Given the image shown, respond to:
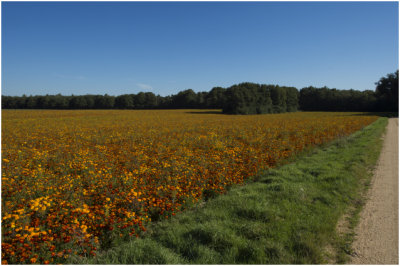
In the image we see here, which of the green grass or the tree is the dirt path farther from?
the tree

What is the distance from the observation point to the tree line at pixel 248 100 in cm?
6919

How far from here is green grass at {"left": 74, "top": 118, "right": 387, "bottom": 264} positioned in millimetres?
3451

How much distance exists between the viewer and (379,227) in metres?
4.31

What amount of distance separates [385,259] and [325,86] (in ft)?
383

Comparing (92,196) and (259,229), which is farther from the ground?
(92,196)

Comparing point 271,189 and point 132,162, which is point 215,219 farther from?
point 132,162

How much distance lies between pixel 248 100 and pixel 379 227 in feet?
224

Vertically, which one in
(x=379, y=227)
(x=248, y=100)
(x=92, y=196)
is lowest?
(x=379, y=227)

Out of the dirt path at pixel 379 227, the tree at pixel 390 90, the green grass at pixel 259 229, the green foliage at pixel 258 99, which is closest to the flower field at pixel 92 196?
the green grass at pixel 259 229

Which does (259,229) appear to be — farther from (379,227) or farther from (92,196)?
(92,196)

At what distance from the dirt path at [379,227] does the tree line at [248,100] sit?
61.0m

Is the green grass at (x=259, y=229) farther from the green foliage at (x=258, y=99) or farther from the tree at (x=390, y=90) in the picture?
the tree at (x=390, y=90)

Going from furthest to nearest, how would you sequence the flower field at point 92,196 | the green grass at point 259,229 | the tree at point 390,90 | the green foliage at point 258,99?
1. the green foliage at point 258,99
2. the tree at point 390,90
3. the flower field at point 92,196
4. the green grass at point 259,229

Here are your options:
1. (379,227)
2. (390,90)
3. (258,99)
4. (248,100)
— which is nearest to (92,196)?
(379,227)
